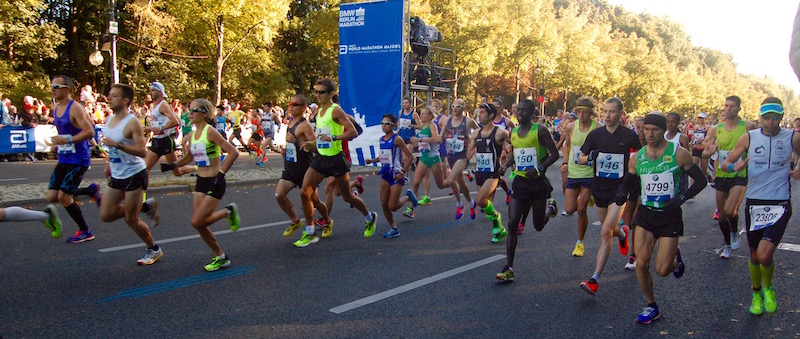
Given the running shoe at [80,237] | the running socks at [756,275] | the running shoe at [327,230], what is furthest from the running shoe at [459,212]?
the running shoe at [80,237]

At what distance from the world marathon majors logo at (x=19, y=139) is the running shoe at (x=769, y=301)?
57.9 ft

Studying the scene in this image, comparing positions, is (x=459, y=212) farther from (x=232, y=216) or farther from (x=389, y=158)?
(x=232, y=216)

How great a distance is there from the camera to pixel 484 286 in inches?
220

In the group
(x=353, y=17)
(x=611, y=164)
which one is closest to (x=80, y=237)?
(x=611, y=164)

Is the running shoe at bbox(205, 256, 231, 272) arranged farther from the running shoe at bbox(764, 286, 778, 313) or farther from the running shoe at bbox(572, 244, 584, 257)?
the running shoe at bbox(764, 286, 778, 313)

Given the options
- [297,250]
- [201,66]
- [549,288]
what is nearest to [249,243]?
[297,250]

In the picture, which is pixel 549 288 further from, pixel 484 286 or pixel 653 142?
pixel 653 142

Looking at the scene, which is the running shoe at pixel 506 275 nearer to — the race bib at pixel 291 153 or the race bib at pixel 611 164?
the race bib at pixel 611 164

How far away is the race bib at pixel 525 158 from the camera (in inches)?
252

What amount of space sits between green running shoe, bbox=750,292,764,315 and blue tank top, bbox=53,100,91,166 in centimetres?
683

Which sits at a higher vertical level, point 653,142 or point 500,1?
point 500,1

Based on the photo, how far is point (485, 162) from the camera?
26.1ft

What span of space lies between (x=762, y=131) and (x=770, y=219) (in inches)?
33.7

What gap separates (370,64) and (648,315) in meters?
12.3
